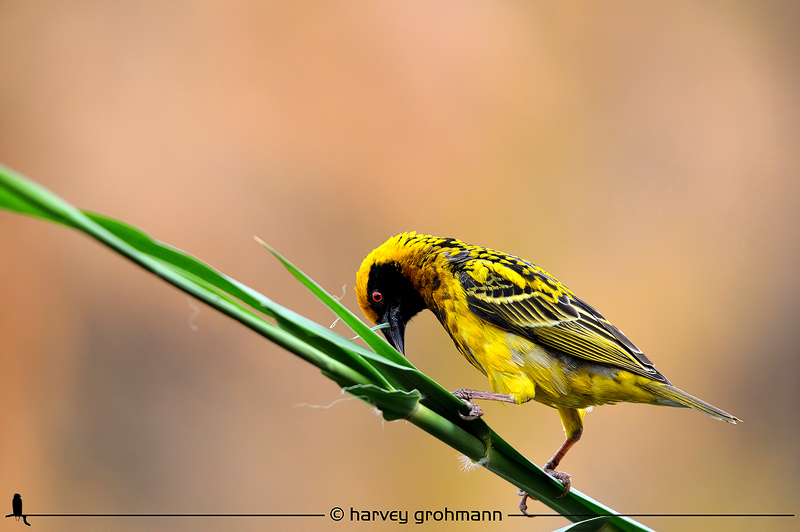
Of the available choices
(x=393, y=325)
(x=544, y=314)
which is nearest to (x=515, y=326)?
(x=544, y=314)

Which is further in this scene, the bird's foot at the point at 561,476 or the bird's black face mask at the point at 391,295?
the bird's black face mask at the point at 391,295

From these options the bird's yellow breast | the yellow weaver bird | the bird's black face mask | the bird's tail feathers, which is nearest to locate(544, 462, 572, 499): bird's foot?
the yellow weaver bird

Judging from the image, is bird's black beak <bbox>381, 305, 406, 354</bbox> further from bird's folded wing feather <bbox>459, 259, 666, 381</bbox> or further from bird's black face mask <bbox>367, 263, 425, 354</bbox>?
bird's folded wing feather <bbox>459, 259, 666, 381</bbox>

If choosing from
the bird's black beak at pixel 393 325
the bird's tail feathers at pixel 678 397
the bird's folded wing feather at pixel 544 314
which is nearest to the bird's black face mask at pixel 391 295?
the bird's black beak at pixel 393 325

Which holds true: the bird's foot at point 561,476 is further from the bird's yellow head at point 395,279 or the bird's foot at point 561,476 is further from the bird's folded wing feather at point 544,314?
the bird's yellow head at point 395,279

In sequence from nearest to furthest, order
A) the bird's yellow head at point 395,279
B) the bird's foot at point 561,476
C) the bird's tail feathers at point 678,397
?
1. the bird's tail feathers at point 678,397
2. the bird's foot at point 561,476
3. the bird's yellow head at point 395,279

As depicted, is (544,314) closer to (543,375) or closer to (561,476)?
(543,375)

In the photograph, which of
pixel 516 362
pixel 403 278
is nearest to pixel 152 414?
pixel 403 278
